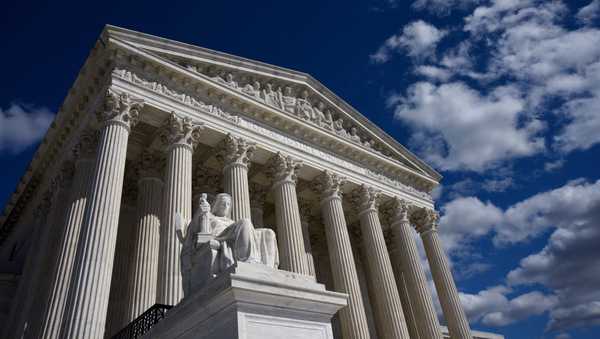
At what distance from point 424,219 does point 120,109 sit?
861 inches

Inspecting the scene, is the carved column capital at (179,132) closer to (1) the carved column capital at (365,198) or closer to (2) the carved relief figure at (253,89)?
(2) the carved relief figure at (253,89)

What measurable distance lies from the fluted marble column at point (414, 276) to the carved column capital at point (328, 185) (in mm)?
5371

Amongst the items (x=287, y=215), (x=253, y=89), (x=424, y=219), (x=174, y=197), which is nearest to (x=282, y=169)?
(x=287, y=215)

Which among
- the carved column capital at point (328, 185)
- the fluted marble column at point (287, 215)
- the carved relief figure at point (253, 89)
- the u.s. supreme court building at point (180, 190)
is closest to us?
the u.s. supreme court building at point (180, 190)

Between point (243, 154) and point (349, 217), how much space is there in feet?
42.0

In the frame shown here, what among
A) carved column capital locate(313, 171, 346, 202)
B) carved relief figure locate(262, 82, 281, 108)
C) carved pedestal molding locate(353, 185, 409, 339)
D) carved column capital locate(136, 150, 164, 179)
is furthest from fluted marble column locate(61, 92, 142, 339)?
carved pedestal molding locate(353, 185, 409, 339)

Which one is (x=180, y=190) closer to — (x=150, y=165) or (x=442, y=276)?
(x=150, y=165)

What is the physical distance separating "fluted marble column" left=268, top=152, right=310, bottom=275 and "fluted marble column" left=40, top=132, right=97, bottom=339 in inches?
349

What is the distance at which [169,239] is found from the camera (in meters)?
16.7

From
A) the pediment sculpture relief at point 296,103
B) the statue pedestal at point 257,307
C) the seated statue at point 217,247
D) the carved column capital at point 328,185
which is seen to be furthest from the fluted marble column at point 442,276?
the statue pedestal at point 257,307

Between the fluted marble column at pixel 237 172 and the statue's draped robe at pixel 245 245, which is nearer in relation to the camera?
the statue's draped robe at pixel 245 245

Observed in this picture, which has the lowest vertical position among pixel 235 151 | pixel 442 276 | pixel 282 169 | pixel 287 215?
pixel 442 276

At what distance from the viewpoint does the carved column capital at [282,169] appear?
78.2ft

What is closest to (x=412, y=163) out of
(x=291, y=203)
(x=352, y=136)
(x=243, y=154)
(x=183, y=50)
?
(x=352, y=136)
